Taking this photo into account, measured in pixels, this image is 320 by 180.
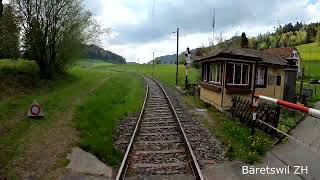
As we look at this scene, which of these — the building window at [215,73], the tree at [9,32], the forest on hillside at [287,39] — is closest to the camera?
the building window at [215,73]

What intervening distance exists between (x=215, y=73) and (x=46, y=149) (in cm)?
1365

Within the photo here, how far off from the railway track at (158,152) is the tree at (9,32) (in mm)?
11626

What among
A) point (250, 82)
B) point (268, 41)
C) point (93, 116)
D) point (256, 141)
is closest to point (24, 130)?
point (93, 116)

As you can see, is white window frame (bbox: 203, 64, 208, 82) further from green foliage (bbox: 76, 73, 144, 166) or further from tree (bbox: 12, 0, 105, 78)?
tree (bbox: 12, 0, 105, 78)

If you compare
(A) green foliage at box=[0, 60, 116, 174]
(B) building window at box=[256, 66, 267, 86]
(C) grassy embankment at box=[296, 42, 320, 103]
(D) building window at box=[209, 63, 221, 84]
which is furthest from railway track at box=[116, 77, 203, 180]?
(C) grassy embankment at box=[296, 42, 320, 103]

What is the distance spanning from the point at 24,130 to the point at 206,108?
1135 centimetres

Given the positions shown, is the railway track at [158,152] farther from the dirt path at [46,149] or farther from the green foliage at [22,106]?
the green foliage at [22,106]

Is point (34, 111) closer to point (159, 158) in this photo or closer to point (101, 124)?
point (101, 124)

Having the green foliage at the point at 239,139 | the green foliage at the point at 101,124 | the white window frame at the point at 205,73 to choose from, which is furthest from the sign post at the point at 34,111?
the white window frame at the point at 205,73

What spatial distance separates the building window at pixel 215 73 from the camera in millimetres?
21348

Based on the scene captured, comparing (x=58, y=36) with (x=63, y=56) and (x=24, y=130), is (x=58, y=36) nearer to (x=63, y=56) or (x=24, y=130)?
(x=63, y=56)

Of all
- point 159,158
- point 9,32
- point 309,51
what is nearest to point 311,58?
point 309,51

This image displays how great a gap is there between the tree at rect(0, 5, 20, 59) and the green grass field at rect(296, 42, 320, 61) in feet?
295

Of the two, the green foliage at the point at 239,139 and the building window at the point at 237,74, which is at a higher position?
the building window at the point at 237,74
